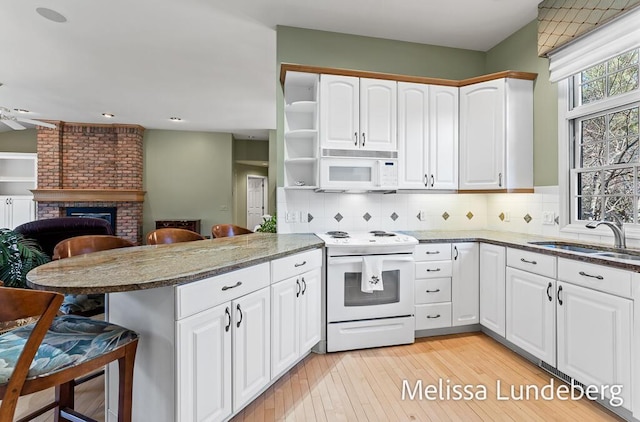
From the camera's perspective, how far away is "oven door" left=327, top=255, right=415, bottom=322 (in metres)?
2.51

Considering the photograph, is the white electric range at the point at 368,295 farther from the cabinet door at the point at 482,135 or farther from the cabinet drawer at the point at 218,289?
the cabinet door at the point at 482,135

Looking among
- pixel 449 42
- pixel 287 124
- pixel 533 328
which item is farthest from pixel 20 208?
pixel 533 328

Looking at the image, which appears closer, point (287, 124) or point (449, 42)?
point (287, 124)

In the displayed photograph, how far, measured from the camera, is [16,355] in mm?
1146

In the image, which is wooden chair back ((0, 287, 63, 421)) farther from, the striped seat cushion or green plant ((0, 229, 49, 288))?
green plant ((0, 229, 49, 288))

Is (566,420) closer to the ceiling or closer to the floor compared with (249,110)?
closer to the floor

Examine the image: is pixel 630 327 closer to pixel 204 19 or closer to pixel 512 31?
pixel 512 31

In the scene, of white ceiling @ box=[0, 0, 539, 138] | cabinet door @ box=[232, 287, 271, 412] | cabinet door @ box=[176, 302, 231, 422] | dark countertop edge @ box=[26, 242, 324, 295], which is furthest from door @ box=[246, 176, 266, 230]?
cabinet door @ box=[176, 302, 231, 422]

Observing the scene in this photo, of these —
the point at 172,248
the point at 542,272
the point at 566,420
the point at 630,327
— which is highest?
the point at 172,248

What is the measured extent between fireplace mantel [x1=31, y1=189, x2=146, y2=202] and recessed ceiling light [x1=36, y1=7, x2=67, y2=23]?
4.59 m

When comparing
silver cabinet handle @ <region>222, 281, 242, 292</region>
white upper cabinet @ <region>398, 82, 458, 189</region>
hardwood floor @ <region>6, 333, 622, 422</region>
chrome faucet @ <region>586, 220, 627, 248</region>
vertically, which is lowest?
hardwood floor @ <region>6, 333, 622, 422</region>

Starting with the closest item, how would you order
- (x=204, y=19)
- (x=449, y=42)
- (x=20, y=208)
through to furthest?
(x=204, y=19) < (x=449, y=42) < (x=20, y=208)

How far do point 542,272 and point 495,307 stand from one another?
61 cm

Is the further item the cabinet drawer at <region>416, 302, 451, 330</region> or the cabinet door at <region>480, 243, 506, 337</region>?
the cabinet drawer at <region>416, 302, 451, 330</region>
